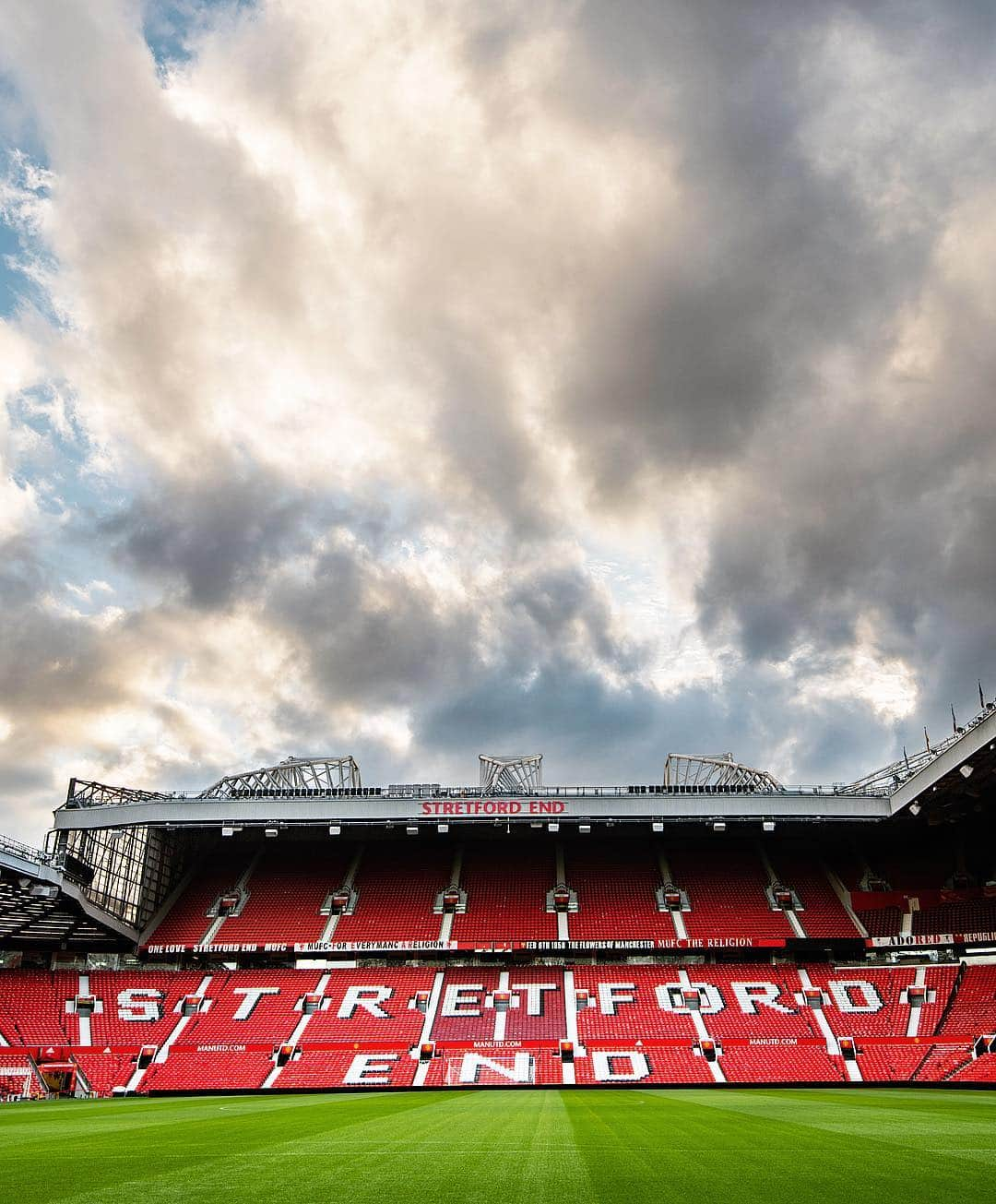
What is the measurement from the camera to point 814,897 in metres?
51.5

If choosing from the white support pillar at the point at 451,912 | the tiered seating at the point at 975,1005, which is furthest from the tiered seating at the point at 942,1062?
the white support pillar at the point at 451,912

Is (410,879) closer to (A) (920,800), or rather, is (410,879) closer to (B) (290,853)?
(B) (290,853)

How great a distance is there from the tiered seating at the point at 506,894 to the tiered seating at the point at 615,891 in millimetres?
1768

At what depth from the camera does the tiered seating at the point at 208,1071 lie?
39531 millimetres

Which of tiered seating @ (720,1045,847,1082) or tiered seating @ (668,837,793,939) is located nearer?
tiered seating @ (720,1045,847,1082)

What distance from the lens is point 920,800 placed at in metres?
44.4

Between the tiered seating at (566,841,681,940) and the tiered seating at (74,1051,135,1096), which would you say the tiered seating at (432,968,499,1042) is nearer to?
the tiered seating at (566,841,681,940)

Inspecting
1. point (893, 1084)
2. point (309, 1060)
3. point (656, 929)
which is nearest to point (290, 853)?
point (309, 1060)

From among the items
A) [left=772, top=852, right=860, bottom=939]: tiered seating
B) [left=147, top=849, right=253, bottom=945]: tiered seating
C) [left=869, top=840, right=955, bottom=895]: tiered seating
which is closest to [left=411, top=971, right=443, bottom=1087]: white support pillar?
[left=147, top=849, right=253, bottom=945]: tiered seating

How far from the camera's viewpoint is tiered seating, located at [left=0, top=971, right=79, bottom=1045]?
42.7m

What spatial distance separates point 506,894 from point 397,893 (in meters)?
6.99

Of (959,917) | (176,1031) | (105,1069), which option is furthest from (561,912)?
(105,1069)

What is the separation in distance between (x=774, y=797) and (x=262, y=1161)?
135 feet

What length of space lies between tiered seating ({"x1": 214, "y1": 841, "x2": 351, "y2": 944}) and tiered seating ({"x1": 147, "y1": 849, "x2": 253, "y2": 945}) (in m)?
1.36
